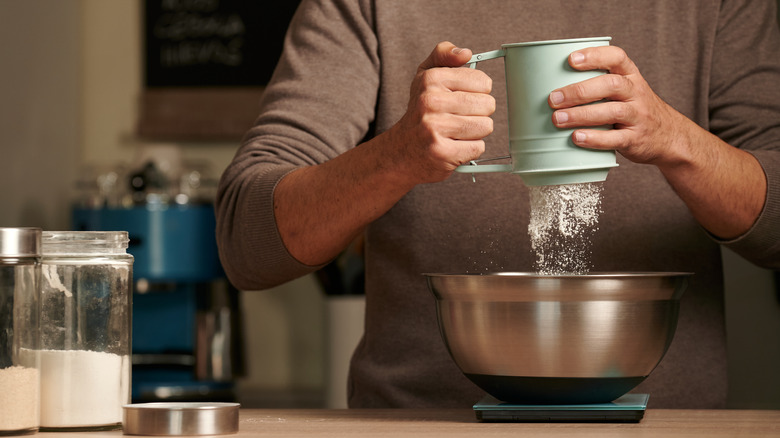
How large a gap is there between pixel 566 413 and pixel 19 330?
0.45m

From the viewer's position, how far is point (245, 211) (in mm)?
1081

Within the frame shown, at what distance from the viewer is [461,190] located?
3.90 feet

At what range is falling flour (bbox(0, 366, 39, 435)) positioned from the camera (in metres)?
0.73

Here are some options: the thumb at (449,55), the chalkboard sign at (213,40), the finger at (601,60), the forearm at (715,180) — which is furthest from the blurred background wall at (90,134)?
the finger at (601,60)

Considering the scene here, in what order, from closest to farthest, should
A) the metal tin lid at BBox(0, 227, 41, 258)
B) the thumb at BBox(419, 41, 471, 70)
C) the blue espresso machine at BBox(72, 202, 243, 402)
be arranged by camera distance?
the metal tin lid at BBox(0, 227, 41, 258)
the thumb at BBox(419, 41, 471, 70)
the blue espresso machine at BBox(72, 202, 243, 402)

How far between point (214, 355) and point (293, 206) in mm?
1904

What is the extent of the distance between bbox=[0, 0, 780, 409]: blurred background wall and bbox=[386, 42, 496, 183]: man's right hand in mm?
2129

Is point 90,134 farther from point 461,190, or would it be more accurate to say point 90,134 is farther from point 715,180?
point 715,180

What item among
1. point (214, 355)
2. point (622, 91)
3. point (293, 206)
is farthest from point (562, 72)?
point (214, 355)

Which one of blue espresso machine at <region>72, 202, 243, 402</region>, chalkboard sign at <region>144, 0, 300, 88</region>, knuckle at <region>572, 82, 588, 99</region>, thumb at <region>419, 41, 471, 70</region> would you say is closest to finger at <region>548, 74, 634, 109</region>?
knuckle at <region>572, 82, 588, 99</region>

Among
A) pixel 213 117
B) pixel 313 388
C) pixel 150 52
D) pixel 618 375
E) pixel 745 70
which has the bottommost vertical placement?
pixel 313 388

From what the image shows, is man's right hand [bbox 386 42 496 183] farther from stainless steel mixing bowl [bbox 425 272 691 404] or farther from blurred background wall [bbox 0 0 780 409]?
blurred background wall [bbox 0 0 780 409]

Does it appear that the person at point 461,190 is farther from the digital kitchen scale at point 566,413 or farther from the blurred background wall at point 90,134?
the blurred background wall at point 90,134

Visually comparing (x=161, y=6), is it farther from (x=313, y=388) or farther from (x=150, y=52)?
(x=313, y=388)
